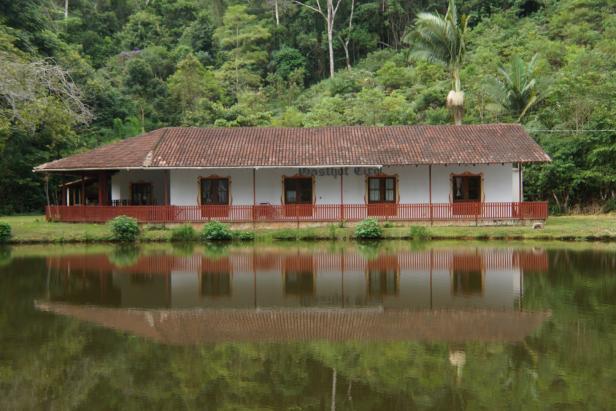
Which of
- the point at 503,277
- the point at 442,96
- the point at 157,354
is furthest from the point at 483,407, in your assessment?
the point at 442,96

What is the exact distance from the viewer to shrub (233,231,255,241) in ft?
79.1

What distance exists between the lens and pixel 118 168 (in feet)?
82.3

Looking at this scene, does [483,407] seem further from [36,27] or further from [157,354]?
[36,27]

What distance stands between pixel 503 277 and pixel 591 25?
35.2m

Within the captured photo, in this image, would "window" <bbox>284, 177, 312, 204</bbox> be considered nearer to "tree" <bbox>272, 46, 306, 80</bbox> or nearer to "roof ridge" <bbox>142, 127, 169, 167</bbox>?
"roof ridge" <bbox>142, 127, 169, 167</bbox>

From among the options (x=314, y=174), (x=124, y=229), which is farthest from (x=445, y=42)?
(x=124, y=229)

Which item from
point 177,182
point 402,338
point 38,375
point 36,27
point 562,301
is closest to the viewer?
point 38,375

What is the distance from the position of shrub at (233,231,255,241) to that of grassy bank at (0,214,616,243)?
0.67 ft

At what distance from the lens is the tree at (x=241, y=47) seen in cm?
5403

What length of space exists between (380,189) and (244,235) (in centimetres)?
650

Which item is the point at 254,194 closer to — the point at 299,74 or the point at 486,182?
the point at 486,182

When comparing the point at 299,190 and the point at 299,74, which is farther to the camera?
the point at 299,74

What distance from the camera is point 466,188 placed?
26.9 metres

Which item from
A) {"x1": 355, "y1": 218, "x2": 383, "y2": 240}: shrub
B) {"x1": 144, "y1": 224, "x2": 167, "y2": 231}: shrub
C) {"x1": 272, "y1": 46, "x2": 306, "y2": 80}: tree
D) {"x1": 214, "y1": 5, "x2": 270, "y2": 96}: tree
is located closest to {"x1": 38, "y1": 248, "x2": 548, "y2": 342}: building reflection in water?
{"x1": 355, "y1": 218, "x2": 383, "y2": 240}: shrub
